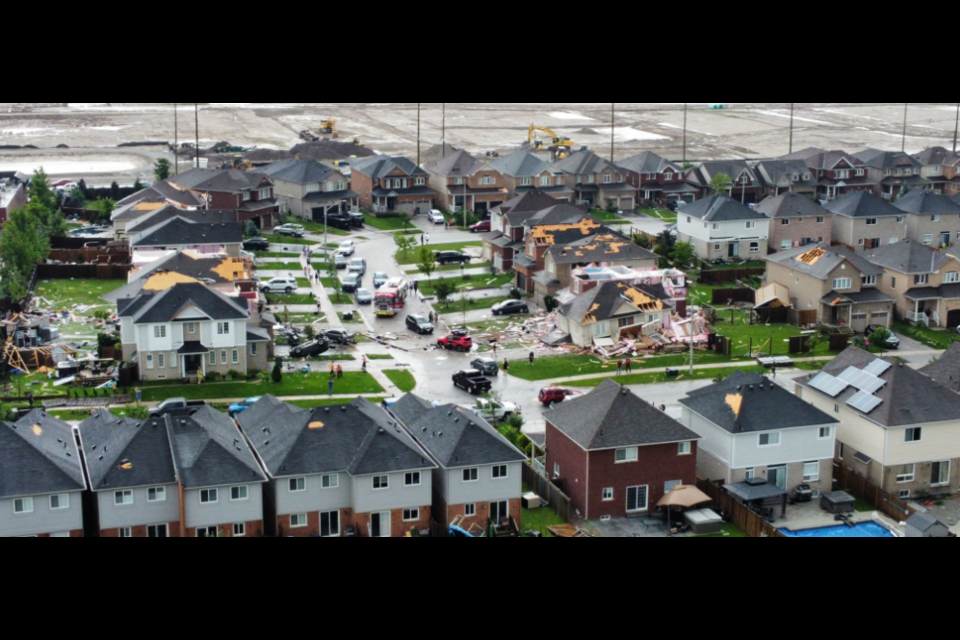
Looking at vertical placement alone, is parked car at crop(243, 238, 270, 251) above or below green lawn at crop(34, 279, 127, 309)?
above

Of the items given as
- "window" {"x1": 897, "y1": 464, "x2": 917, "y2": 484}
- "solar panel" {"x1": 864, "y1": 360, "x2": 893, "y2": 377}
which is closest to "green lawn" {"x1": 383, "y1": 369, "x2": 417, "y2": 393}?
"solar panel" {"x1": 864, "y1": 360, "x2": 893, "y2": 377}

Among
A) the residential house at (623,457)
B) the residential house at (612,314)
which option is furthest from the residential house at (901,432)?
the residential house at (612,314)

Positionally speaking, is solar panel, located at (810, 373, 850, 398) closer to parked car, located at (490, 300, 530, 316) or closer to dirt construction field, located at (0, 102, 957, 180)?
parked car, located at (490, 300, 530, 316)

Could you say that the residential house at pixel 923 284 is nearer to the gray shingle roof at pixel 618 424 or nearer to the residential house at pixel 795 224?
the residential house at pixel 795 224

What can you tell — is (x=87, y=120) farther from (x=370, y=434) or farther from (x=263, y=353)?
(x=370, y=434)

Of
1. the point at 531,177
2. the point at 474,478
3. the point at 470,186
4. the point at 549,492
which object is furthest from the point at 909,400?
the point at 531,177

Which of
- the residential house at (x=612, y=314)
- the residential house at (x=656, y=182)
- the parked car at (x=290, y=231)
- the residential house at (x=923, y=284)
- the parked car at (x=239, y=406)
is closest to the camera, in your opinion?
the parked car at (x=239, y=406)
